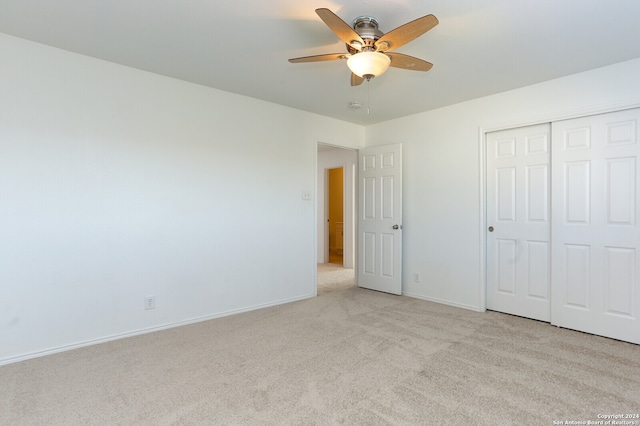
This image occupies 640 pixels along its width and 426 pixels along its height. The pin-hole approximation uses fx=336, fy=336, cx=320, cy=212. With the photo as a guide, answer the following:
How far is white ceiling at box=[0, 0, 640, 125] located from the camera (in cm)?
208

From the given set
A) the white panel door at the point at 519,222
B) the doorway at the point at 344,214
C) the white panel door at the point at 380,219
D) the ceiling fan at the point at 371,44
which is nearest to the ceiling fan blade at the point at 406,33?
the ceiling fan at the point at 371,44

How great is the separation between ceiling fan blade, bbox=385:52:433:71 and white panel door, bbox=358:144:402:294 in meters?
2.09

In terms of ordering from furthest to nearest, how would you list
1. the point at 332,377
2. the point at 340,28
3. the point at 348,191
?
the point at 348,191 → the point at 332,377 → the point at 340,28

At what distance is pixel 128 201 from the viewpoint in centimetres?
295

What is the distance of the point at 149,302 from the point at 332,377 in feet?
6.10

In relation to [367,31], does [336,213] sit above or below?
below

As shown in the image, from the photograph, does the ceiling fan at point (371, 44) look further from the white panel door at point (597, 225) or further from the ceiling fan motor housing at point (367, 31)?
the white panel door at point (597, 225)

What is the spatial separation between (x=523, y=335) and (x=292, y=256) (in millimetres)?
2485

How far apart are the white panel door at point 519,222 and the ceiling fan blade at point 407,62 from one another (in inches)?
70.2

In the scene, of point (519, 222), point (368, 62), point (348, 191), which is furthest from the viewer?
point (348, 191)

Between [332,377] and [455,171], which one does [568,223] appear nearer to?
[455,171]

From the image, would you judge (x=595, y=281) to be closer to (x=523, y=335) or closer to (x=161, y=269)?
(x=523, y=335)

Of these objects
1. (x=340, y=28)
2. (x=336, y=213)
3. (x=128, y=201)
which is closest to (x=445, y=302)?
(x=340, y=28)

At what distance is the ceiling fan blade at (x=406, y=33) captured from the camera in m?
1.78
